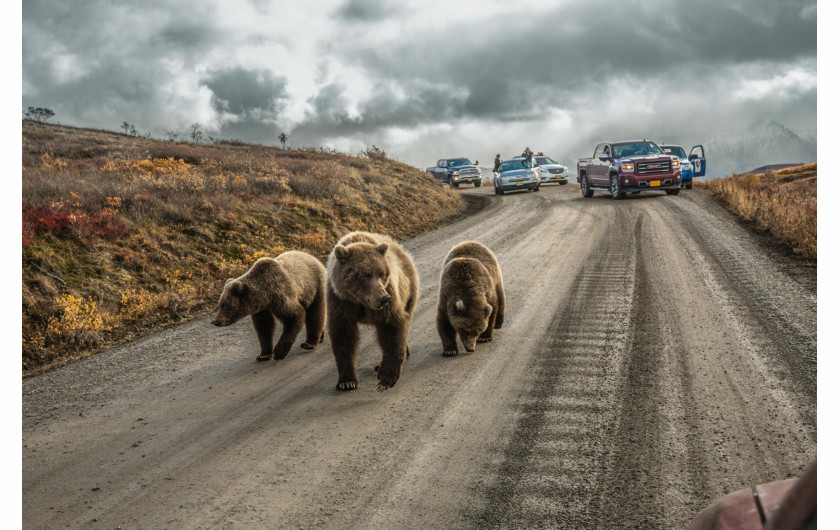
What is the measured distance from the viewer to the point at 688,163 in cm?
2666

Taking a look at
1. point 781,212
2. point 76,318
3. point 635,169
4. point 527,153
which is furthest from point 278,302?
point 527,153

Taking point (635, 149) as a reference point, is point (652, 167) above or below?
below

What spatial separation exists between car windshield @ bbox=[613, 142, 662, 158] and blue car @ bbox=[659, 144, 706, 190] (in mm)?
773

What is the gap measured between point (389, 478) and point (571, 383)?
247 cm

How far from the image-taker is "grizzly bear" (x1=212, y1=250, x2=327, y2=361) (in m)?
7.26

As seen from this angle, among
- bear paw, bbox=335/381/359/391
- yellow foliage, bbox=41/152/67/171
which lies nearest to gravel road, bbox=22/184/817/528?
bear paw, bbox=335/381/359/391

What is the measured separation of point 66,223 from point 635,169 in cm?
2054

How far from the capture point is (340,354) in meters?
6.15

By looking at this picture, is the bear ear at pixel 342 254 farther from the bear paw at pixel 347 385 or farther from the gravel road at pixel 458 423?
the gravel road at pixel 458 423

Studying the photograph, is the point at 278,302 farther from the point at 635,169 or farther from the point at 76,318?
the point at 635,169

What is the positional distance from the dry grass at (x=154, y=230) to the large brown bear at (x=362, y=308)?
4.52 meters

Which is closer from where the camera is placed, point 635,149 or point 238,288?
point 238,288

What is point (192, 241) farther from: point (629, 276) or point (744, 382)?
point (744, 382)

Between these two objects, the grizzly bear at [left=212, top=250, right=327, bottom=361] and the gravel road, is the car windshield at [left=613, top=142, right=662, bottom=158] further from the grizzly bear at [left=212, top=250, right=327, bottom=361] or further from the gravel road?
the grizzly bear at [left=212, top=250, right=327, bottom=361]
